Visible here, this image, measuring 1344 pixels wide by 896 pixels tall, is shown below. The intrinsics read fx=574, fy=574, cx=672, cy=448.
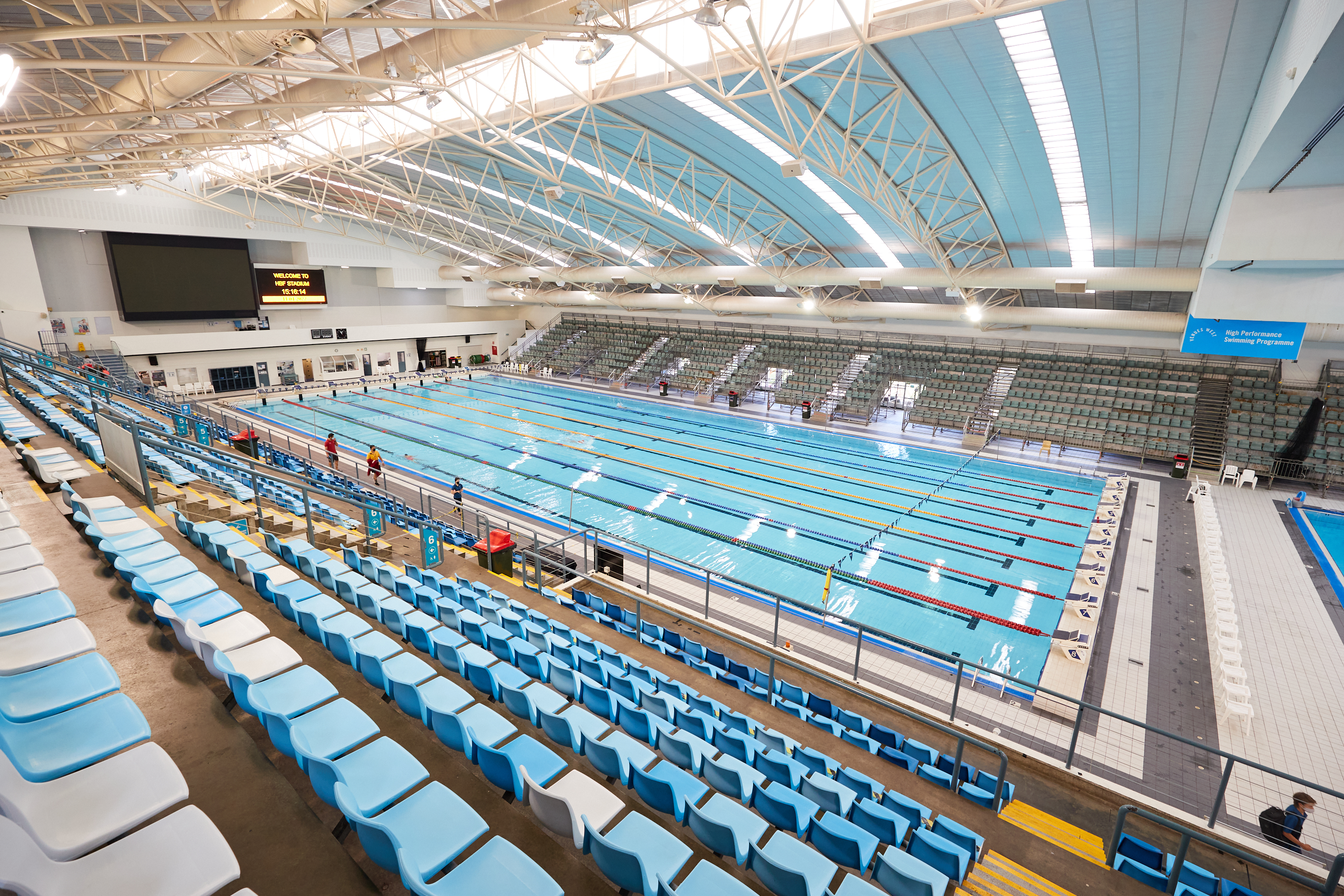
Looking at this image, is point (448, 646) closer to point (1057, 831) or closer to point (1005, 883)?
point (1005, 883)

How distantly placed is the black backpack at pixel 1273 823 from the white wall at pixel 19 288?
111 ft

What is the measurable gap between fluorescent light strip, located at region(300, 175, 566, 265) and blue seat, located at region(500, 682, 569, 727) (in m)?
23.1

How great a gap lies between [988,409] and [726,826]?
76.7ft

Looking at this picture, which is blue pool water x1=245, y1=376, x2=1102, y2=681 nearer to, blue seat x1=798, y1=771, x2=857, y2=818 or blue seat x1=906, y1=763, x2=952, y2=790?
blue seat x1=906, y1=763, x2=952, y2=790

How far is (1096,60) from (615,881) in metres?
12.2

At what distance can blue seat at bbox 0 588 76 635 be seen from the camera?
345cm

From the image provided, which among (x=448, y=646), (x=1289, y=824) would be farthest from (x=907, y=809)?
(x=1289, y=824)

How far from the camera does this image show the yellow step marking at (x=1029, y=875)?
3.72 meters

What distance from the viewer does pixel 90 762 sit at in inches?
104

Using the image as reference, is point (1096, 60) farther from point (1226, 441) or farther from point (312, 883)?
point (1226, 441)

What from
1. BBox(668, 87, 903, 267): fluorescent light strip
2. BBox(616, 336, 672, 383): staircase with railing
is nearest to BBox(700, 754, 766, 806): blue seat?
BBox(668, 87, 903, 267): fluorescent light strip

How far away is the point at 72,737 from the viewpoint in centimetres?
270

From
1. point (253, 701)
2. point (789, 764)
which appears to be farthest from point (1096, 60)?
point (253, 701)

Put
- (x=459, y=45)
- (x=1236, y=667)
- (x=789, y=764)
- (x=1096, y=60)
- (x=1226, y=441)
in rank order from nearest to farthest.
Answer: (x=789, y=764) → (x=1236, y=667) → (x=1096, y=60) → (x=459, y=45) → (x=1226, y=441)
